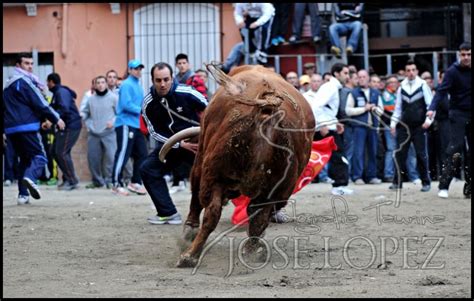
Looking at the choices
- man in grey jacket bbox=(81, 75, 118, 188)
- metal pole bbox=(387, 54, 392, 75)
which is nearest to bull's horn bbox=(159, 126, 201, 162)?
man in grey jacket bbox=(81, 75, 118, 188)

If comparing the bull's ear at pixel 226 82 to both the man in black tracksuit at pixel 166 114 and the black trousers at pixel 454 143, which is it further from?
the black trousers at pixel 454 143

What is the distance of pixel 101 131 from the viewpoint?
620 inches

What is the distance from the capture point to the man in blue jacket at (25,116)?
11.9m

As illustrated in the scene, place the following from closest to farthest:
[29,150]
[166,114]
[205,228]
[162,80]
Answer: [205,228] → [162,80] → [166,114] → [29,150]

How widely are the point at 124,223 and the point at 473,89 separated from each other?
500cm

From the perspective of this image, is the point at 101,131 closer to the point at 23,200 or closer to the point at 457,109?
the point at 23,200

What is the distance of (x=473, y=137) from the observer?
490 inches

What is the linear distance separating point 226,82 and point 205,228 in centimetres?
109

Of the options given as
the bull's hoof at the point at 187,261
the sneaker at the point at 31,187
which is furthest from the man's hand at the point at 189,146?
the sneaker at the point at 31,187

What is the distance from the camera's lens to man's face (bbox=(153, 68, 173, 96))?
917 centimetres

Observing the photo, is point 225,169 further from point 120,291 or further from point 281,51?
point 281,51

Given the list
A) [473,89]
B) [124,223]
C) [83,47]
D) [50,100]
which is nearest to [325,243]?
[124,223]

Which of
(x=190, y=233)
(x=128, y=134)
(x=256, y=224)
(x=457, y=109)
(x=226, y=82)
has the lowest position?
(x=190, y=233)

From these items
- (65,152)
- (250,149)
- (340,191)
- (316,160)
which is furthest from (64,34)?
(250,149)
